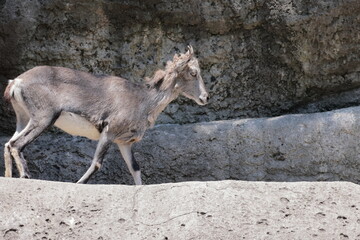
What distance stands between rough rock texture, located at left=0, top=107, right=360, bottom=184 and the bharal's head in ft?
1.18

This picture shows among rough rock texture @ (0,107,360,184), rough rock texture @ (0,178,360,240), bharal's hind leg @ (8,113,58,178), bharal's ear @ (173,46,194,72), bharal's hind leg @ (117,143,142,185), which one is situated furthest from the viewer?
bharal's ear @ (173,46,194,72)

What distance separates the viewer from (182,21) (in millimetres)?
8789

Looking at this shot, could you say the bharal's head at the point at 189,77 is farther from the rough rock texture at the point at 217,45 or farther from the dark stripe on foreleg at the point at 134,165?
the dark stripe on foreleg at the point at 134,165

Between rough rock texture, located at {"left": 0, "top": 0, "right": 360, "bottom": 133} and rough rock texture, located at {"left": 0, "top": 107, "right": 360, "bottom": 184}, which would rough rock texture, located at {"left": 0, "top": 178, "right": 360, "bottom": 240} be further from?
rough rock texture, located at {"left": 0, "top": 0, "right": 360, "bottom": 133}

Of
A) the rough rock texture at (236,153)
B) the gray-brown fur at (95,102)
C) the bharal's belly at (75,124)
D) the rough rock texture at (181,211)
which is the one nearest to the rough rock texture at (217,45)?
the rough rock texture at (236,153)

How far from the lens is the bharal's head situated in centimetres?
801

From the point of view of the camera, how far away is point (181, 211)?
5164 millimetres

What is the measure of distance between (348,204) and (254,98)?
375 cm

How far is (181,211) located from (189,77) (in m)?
3.12

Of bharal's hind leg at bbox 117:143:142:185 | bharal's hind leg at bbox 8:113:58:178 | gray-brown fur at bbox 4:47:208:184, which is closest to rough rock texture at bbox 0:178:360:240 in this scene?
bharal's hind leg at bbox 8:113:58:178

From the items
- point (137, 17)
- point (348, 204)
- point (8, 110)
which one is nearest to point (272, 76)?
point (137, 17)

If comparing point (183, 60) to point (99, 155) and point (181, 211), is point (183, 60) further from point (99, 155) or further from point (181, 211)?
point (181, 211)

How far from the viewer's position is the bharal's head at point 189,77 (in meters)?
8.01

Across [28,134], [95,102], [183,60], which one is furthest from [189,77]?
[28,134]
